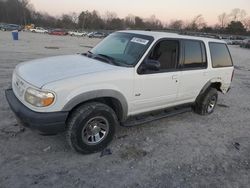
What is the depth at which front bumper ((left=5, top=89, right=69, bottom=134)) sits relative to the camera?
3236 mm

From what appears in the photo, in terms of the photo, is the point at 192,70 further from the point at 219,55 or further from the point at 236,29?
the point at 236,29

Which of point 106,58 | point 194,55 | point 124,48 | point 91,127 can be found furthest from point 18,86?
point 194,55

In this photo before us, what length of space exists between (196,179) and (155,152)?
0.84 meters

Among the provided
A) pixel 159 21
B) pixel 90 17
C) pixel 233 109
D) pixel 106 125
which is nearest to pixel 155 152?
pixel 106 125

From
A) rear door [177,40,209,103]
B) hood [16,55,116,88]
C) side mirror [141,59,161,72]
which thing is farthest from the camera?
rear door [177,40,209,103]

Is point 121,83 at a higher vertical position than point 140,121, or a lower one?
higher

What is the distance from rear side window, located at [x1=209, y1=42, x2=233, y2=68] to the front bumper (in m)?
3.81

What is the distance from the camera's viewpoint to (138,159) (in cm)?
383

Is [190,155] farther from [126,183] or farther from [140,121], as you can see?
[126,183]

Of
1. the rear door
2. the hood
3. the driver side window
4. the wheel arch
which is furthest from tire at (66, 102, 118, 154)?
the rear door

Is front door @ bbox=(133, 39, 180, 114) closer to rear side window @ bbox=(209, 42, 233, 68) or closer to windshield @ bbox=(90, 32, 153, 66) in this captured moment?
windshield @ bbox=(90, 32, 153, 66)

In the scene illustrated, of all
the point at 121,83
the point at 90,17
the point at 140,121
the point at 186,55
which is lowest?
the point at 140,121

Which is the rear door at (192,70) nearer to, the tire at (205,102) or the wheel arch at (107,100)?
the tire at (205,102)

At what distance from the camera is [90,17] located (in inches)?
4341
